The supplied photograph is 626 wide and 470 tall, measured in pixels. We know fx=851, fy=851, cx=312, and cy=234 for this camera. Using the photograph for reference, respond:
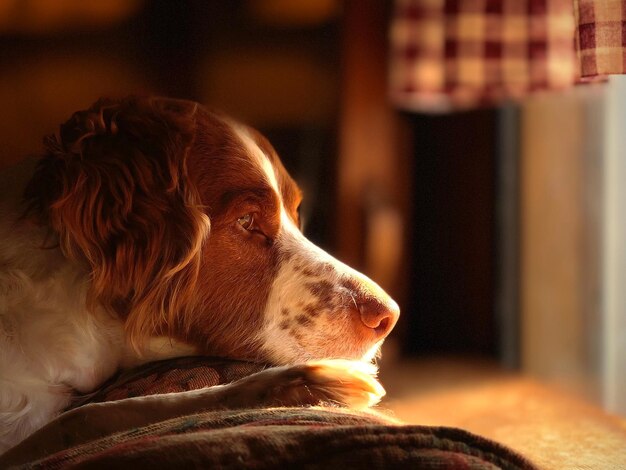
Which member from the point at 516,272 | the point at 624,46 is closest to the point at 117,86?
the point at 624,46

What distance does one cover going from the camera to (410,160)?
137 inches

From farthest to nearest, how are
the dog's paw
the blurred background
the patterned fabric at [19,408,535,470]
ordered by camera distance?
1. the blurred background
2. the dog's paw
3. the patterned fabric at [19,408,535,470]

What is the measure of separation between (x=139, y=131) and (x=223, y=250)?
0.71ft

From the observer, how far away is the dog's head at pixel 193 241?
1174 mm

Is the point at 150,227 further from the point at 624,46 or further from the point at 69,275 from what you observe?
the point at 624,46

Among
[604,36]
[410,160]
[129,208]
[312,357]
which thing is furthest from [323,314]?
[410,160]

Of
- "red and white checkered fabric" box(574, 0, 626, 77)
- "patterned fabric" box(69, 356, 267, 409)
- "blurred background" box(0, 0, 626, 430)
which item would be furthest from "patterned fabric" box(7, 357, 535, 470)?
"blurred background" box(0, 0, 626, 430)

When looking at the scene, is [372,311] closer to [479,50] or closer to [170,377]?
[170,377]

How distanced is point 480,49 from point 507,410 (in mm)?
1400

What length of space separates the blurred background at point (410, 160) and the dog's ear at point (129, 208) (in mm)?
600

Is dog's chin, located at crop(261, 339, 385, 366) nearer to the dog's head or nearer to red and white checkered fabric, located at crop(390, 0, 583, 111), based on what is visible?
the dog's head

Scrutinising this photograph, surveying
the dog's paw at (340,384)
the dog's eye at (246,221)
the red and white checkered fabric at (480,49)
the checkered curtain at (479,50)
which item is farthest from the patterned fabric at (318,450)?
the red and white checkered fabric at (480,49)

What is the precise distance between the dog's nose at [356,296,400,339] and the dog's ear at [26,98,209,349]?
249mm

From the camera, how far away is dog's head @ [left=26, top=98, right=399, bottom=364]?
1.17 m
